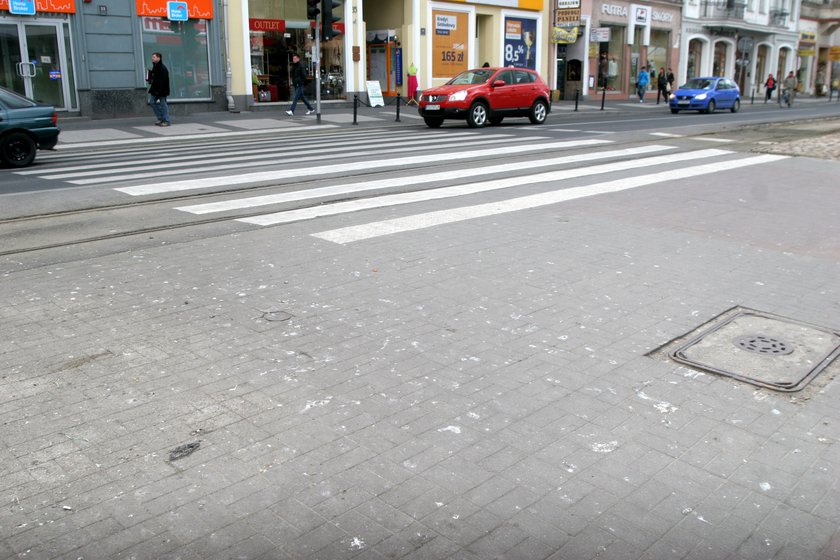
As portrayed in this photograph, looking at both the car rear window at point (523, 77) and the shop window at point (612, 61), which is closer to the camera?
the car rear window at point (523, 77)

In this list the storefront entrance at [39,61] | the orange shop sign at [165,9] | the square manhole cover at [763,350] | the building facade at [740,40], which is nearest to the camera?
the square manhole cover at [763,350]

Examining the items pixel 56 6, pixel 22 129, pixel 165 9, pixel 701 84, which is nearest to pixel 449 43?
pixel 701 84

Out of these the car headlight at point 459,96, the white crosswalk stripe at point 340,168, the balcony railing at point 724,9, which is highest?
the balcony railing at point 724,9

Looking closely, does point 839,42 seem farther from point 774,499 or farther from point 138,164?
point 774,499

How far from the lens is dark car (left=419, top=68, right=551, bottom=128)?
22.2 m

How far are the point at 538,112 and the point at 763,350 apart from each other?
1974 centimetres

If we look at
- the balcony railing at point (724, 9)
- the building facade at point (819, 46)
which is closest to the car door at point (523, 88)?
the balcony railing at point (724, 9)

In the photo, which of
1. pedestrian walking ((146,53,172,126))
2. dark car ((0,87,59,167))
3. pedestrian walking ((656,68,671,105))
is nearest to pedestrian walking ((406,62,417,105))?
pedestrian walking ((146,53,172,126))

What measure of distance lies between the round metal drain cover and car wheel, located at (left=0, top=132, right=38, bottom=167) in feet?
42.6

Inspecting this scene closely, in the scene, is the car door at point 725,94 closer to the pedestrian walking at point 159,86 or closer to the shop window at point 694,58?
the shop window at point 694,58

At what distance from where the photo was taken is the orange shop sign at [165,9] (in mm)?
24078

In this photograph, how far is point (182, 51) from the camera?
25438mm

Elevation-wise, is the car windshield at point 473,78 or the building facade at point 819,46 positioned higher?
the building facade at point 819,46

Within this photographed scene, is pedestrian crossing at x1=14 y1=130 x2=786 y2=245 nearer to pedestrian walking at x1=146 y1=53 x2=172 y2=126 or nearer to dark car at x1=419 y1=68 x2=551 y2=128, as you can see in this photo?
dark car at x1=419 y1=68 x2=551 y2=128
